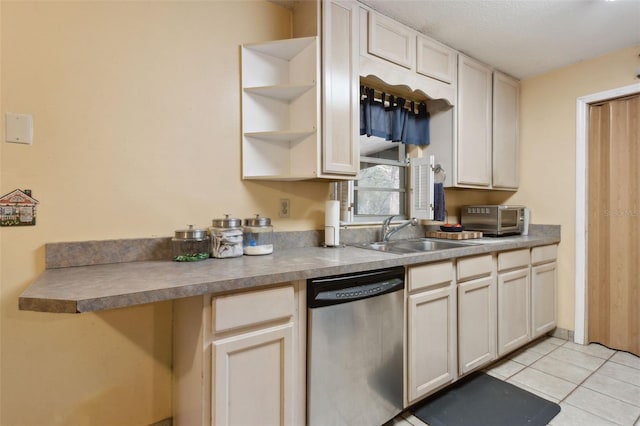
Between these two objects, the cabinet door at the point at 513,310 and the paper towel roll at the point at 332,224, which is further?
the cabinet door at the point at 513,310

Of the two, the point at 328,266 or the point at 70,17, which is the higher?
the point at 70,17

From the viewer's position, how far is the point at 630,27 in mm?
2098

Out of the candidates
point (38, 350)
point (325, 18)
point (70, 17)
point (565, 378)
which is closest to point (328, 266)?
point (38, 350)

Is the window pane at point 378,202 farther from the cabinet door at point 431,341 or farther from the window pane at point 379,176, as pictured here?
the cabinet door at point 431,341

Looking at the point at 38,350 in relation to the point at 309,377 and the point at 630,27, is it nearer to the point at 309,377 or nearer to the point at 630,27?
the point at 309,377

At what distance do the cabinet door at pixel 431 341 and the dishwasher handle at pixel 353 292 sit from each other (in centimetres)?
18

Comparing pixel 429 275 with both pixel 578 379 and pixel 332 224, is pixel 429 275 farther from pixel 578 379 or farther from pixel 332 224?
pixel 578 379

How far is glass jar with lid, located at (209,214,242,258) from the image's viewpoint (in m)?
1.47

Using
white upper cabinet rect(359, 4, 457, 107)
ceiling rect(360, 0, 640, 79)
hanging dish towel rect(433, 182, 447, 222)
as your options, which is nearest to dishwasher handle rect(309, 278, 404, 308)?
hanging dish towel rect(433, 182, 447, 222)

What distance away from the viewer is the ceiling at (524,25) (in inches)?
73.2

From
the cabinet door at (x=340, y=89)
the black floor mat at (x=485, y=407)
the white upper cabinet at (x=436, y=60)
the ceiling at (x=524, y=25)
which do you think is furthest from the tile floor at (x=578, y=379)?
the ceiling at (x=524, y=25)

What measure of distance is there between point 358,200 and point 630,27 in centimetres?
223

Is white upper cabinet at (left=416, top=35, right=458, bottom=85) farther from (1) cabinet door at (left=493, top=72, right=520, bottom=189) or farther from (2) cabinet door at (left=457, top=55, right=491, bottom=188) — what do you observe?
(1) cabinet door at (left=493, top=72, right=520, bottom=189)

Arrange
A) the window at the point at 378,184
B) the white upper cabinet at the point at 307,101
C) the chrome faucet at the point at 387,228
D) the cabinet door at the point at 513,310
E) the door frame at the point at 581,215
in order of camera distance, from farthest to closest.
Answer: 1. the door frame at the point at 581,215
2. the window at the point at 378,184
3. the chrome faucet at the point at 387,228
4. the cabinet door at the point at 513,310
5. the white upper cabinet at the point at 307,101
